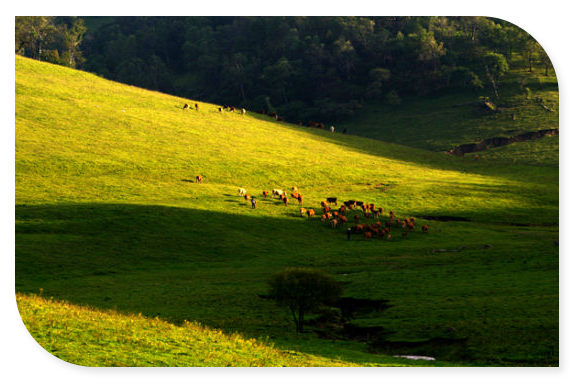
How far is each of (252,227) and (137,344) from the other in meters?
28.8

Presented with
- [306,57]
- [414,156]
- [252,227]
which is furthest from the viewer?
[306,57]

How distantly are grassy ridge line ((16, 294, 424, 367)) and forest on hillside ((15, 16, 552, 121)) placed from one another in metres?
104

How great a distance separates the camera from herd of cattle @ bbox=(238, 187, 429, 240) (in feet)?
174

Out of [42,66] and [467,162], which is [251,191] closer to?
[467,162]

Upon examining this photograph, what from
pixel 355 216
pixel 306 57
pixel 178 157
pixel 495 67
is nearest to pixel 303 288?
pixel 355 216

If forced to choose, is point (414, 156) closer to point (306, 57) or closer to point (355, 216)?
point (355, 216)

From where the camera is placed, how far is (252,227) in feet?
170

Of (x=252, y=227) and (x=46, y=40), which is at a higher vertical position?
(x=46, y=40)

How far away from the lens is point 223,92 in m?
139

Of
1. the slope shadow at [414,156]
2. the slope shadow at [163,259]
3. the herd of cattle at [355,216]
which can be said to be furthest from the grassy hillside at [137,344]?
the slope shadow at [414,156]

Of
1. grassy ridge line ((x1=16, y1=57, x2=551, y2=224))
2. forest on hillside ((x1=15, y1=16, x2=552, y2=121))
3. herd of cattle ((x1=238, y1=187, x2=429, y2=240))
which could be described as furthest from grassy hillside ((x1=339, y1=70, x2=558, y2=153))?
herd of cattle ((x1=238, y1=187, x2=429, y2=240))

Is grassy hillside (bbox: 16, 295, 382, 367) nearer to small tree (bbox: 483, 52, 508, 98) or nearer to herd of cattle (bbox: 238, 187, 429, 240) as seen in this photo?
herd of cattle (bbox: 238, 187, 429, 240)

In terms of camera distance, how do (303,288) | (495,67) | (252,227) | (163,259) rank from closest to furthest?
(303,288)
(163,259)
(252,227)
(495,67)

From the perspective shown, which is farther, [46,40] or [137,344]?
[46,40]
